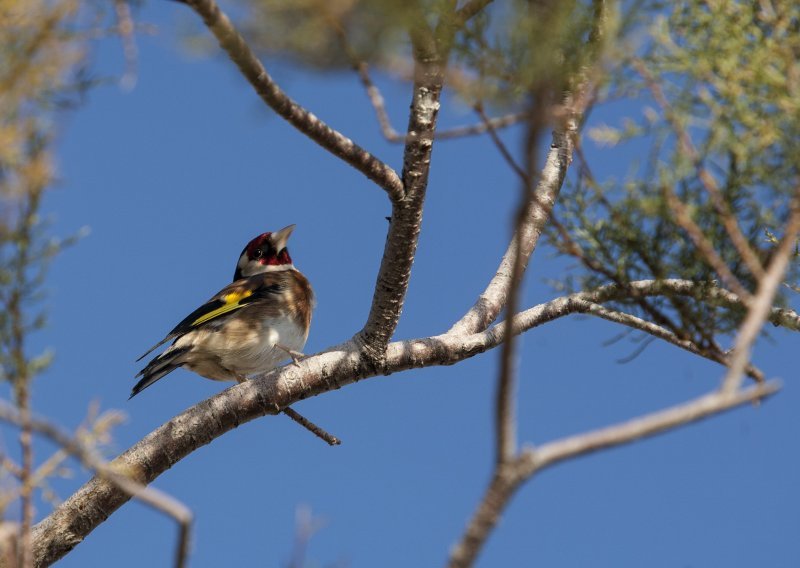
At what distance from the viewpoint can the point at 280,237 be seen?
844 cm

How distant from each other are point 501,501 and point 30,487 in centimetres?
157

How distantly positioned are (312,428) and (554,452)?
12.1 ft

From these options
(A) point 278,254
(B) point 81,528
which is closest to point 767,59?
(B) point 81,528

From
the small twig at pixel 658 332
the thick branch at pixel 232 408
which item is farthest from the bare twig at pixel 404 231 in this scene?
the small twig at pixel 658 332

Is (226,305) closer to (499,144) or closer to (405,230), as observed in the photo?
(405,230)

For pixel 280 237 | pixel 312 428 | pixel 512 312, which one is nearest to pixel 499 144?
pixel 512 312

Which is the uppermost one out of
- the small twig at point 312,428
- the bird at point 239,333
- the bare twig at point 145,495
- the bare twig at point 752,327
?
the bird at point 239,333

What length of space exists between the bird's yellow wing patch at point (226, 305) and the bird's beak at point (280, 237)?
A: 1.44m

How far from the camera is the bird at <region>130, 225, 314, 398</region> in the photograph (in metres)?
6.37

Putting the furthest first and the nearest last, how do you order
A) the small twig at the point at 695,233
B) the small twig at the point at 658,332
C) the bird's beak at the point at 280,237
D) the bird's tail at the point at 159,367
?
the bird's beak at the point at 280,237 < the bird's tail at the point at 159,367 < the small twig at the point at 658,332 < the small twig at the point at 695,233

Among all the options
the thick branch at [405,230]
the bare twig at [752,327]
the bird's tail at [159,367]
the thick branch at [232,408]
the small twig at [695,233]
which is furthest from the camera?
the bird's tail at [159,367]

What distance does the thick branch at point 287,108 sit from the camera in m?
3.16

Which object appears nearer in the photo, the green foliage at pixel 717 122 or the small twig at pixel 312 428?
the green foliage at pixel 717 122

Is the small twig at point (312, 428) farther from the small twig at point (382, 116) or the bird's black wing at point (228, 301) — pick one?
the small twig at point (382, 116)
